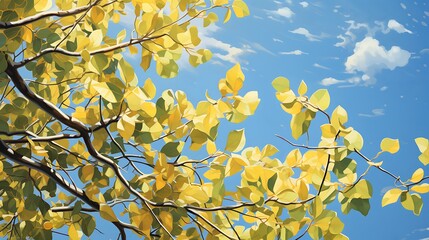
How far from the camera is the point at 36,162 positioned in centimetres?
167

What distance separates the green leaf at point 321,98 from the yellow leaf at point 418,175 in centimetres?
29

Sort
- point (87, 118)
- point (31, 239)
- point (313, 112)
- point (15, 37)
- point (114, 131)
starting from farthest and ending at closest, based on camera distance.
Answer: point (31, 239) < point (114, 131) < point (15, 37) < point (87, 118) < point (313, 112)

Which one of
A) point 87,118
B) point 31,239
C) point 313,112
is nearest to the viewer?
point 313,112

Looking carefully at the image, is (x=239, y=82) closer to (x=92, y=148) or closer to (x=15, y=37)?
(x=92, y=148)

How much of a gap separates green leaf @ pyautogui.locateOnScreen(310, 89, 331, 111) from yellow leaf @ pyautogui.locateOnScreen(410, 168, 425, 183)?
29 centimetres

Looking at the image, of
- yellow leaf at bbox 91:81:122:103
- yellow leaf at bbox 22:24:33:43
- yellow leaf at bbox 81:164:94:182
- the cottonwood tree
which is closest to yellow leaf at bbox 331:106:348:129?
the cottonwood tree

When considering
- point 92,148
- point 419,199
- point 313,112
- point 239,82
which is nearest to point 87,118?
point 92,148

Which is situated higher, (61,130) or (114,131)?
(114,131)

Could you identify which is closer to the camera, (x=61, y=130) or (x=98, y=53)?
(x=98, y=53)

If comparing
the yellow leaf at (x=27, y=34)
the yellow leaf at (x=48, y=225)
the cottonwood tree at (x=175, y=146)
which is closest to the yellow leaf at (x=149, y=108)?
the cottonwood tree at (x=175, y=146)

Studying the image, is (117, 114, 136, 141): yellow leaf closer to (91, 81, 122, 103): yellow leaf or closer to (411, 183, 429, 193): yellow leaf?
(91, 81, 122, 103): yellow leaf

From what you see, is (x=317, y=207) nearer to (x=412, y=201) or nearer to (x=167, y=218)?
(x=412, y=201)

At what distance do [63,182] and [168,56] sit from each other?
1.57ft

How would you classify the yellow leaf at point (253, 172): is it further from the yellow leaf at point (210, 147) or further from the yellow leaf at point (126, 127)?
the yellow leaf at point (126, 127)
